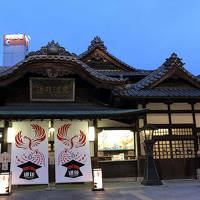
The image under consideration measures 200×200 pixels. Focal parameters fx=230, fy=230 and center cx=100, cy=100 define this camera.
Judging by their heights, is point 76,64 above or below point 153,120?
above

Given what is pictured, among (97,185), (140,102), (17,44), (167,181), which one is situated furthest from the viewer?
(17,44)

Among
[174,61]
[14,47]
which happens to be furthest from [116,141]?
[14,47]

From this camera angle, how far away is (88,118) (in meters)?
12.7

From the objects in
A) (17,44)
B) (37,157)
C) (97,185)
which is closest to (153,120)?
(97,185)

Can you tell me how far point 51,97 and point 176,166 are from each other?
8986 mm

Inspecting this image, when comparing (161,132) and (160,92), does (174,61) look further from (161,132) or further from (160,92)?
(161,132)

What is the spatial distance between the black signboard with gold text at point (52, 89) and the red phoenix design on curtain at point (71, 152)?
2639 millimetres

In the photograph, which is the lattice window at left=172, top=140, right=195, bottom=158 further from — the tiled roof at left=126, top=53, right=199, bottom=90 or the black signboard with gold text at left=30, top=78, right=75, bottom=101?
the black signboard with gold text at left=30, top=78, right=75, bottom=101

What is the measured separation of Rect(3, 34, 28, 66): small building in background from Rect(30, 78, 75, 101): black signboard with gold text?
198ft

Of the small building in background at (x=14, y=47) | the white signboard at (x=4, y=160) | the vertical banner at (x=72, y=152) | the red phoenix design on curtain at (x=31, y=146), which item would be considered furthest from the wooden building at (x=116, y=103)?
the small building in background at (x=14, y=47)

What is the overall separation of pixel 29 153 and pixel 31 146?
0.37 meters

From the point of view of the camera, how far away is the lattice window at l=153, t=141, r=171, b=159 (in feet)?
47.0

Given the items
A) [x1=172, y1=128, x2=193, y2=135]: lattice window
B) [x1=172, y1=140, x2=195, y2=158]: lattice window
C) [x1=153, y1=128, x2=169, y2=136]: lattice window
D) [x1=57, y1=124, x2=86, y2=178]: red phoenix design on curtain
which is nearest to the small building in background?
[x1=57, y1=124, x2=86, y2=178]: red phoenix design on curtain

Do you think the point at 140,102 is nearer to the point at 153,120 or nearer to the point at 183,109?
the point at 153,120
